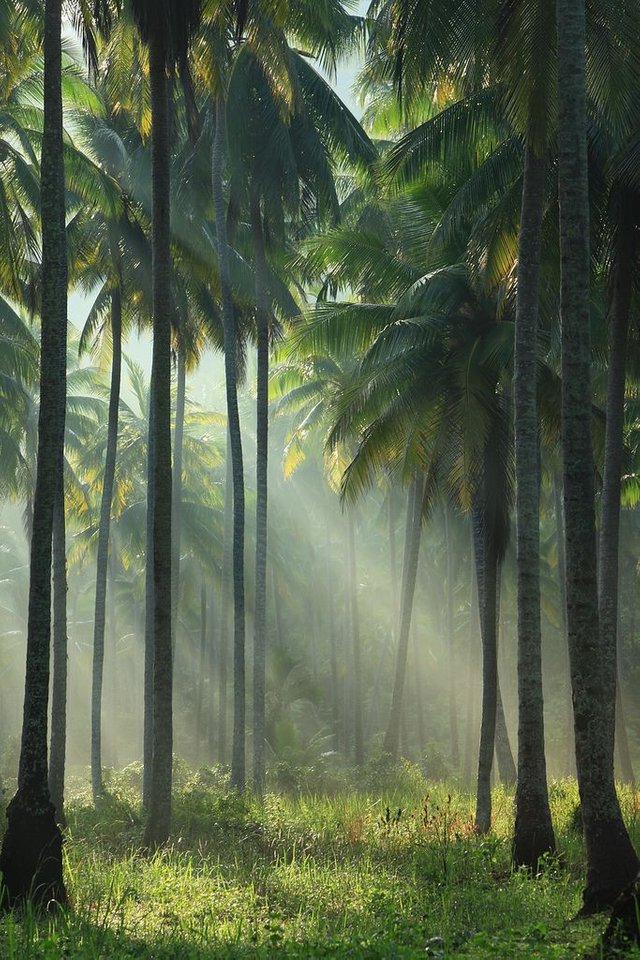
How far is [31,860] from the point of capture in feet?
28.6

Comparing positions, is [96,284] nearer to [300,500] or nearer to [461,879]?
[461,879]

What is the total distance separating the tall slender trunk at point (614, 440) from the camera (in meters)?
13.2

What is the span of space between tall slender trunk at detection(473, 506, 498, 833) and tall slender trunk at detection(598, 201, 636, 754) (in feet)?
8.07

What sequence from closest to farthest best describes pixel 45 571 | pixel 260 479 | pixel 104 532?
pixel 45 571 < pixel 260 479 < pixel 104 532

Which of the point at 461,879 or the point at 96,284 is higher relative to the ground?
the point at 96,284

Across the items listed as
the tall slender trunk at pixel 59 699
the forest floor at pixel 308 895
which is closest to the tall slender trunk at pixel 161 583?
the forest floor at pixel 308 895

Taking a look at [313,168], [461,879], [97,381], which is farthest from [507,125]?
[97,381]

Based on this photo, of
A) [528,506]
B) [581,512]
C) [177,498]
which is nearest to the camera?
[581,512]

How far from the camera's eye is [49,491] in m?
9.84

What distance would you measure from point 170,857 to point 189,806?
4.68 metres

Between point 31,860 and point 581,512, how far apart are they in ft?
17.5

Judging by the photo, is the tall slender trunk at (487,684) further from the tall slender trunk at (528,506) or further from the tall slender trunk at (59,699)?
the tall slender trunk at (59,699)

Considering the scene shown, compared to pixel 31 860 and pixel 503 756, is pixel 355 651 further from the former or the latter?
pixel 31 860

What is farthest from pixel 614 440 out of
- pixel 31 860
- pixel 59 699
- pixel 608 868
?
pixel 59 699
